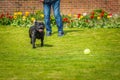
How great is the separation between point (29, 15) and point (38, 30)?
5070 mm

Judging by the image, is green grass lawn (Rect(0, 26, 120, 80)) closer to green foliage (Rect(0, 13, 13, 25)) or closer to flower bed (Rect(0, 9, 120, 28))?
flower bed (Rect(0, 9, 120, 28))

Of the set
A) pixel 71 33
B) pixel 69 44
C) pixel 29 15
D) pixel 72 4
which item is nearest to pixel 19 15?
pixel 29 15

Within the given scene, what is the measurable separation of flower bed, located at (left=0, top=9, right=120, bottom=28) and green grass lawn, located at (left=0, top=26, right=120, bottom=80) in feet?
5.13

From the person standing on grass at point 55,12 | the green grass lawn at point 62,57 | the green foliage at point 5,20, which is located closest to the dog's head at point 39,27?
the green grass lawn at point 62,57

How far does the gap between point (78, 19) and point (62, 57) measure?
5.81 meters

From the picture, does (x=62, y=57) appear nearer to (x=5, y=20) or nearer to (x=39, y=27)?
(x=39, y=27)

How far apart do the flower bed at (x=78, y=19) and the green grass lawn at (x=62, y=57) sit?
5.13 feet

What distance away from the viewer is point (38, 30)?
997 centimetres

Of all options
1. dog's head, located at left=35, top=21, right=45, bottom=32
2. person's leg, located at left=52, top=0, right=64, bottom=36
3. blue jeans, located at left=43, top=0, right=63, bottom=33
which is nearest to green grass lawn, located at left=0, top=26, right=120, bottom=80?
person's leg, located at left=52, top=0, right=64, bottom=36

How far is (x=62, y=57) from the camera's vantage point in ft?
29.1

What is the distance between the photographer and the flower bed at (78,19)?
14.2 m

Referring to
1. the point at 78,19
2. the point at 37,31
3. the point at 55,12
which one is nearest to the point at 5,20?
the point at 78,19

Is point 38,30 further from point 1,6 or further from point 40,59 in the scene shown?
point 1,6

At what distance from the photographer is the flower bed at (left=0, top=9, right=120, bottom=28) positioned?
1419cm
